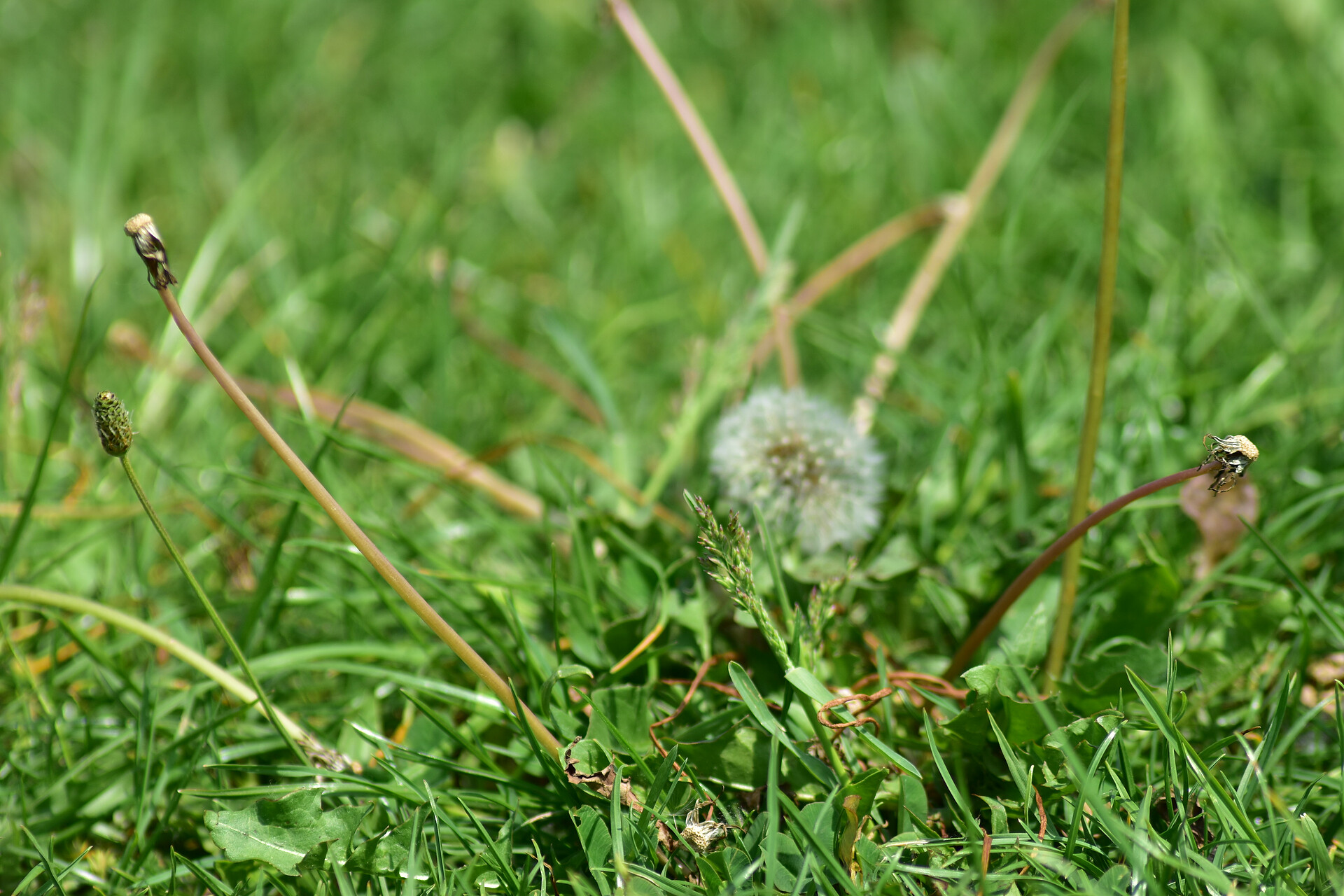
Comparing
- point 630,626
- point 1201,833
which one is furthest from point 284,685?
point 1201,833

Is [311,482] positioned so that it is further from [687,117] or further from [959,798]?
[687,117]

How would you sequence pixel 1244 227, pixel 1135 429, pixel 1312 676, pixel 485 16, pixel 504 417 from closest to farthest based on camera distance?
pixel 1312 676
pixel 1135 429
pixel 504 417
pixel 1244 227
pixel 485 16

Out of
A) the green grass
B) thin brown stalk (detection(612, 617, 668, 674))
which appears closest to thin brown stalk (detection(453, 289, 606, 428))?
the green grass

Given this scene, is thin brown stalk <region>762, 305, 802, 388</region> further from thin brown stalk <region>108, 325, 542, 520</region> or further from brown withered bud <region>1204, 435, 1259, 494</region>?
brown withered bud <region>1204, 435, 1259, 494</region>

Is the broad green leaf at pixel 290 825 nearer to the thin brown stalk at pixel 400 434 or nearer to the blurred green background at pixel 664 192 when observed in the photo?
the thin brown stalk at pixel 400 434

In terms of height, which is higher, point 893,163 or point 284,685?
point 893,163

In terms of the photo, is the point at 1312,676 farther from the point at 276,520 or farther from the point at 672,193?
the point at 672,193

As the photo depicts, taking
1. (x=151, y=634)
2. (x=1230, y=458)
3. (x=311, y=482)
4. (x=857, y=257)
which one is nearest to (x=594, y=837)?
(x=311, y=482)
